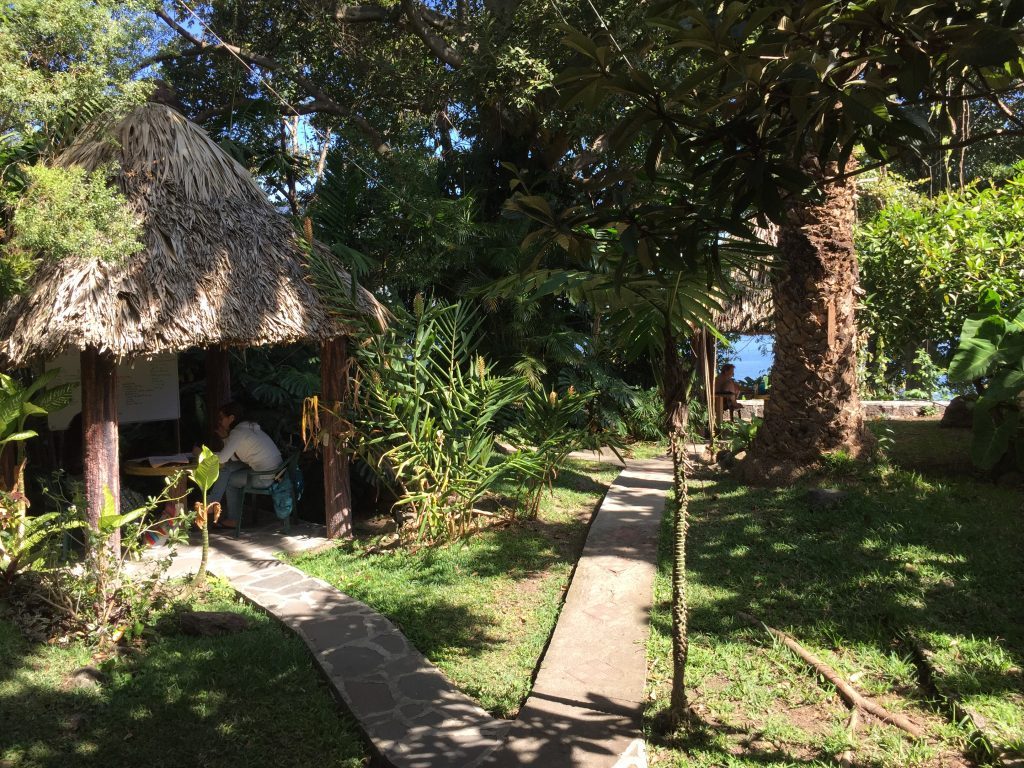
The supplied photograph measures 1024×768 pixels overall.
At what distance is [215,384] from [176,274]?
284 centimetres

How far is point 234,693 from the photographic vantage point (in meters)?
3.95

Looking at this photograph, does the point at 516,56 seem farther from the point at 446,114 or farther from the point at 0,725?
the point at 0,725

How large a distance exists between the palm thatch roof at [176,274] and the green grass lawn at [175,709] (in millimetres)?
1901

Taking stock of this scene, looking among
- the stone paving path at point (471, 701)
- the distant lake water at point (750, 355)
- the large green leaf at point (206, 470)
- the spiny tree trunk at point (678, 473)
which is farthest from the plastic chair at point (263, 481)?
the distant lake water at point (750, 355)

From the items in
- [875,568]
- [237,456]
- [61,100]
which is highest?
[61,100]

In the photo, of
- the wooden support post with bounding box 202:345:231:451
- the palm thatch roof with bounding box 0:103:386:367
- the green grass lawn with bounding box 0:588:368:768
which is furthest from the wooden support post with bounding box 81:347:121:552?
the wooden support post with bounding box 202:345:231:451

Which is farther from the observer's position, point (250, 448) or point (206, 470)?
point (250, 448)

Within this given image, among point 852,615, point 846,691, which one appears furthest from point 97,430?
point 852,615

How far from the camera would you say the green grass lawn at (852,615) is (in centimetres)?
333

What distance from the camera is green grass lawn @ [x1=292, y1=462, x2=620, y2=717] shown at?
428cm

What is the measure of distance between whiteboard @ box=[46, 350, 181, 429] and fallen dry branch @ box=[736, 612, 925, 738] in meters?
5.82

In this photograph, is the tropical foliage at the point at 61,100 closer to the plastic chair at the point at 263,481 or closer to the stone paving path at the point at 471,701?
the stone paving path at the point at 471,701

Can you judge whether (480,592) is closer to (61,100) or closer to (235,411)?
(235,411)

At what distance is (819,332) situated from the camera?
6.79 m
